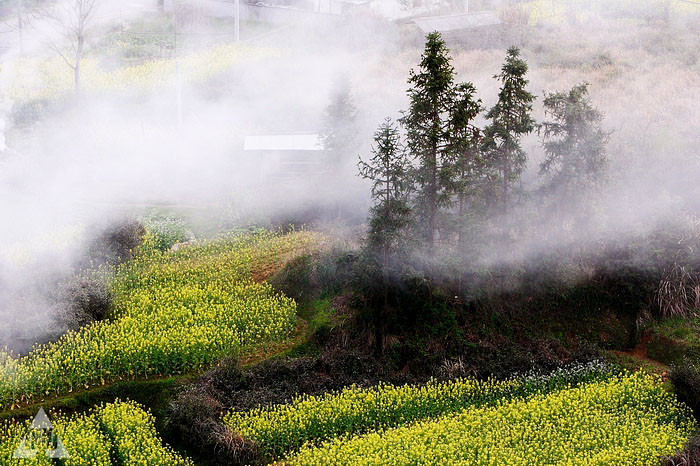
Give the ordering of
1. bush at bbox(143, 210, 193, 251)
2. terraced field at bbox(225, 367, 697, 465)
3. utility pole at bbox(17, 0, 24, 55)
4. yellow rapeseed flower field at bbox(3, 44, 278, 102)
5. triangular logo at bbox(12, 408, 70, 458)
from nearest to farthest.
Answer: triangular logo at bbox(12, 408, 70, 458)
terraced field at bbox(225, 367, 697, 465)
bush at bbox(143, 210, 193, 251)
utility pole at bbox(17, 0, 24, 55)
yellow rapeseed flower field at bbox(3, 44, 278, 102)

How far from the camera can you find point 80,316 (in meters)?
16.7

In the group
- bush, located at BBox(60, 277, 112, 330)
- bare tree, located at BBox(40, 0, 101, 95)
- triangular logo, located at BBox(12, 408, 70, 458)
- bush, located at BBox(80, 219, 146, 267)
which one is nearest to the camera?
triangular logo, located at BBox(12, 408, 70, 458)

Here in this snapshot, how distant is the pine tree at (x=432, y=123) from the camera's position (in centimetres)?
1658

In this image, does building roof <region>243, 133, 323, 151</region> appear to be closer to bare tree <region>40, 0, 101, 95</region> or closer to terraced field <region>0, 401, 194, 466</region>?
bare tree <region>40, 0, 101, 95</region>

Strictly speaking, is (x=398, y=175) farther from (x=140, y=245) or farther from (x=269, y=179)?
(x=269, y=179)

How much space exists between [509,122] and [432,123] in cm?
181

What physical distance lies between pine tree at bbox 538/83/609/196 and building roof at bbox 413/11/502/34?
18.8m

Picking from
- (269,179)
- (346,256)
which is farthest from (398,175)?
(269,179)

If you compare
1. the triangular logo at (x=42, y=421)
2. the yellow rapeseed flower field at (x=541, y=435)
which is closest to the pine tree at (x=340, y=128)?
the yellow rapeseed flower field at (x=541, y=435)

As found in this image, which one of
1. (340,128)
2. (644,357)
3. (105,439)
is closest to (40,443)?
(105,439)

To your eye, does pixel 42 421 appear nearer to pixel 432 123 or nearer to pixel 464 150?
pixel 432 123

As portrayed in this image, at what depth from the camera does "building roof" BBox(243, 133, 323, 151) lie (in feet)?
82.9

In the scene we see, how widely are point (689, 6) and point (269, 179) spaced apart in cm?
2308

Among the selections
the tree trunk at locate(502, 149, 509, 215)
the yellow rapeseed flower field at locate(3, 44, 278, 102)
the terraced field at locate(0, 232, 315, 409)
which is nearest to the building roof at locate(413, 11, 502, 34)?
the yellow rapeseed flower field at locate(3, 44, 278, 102)
